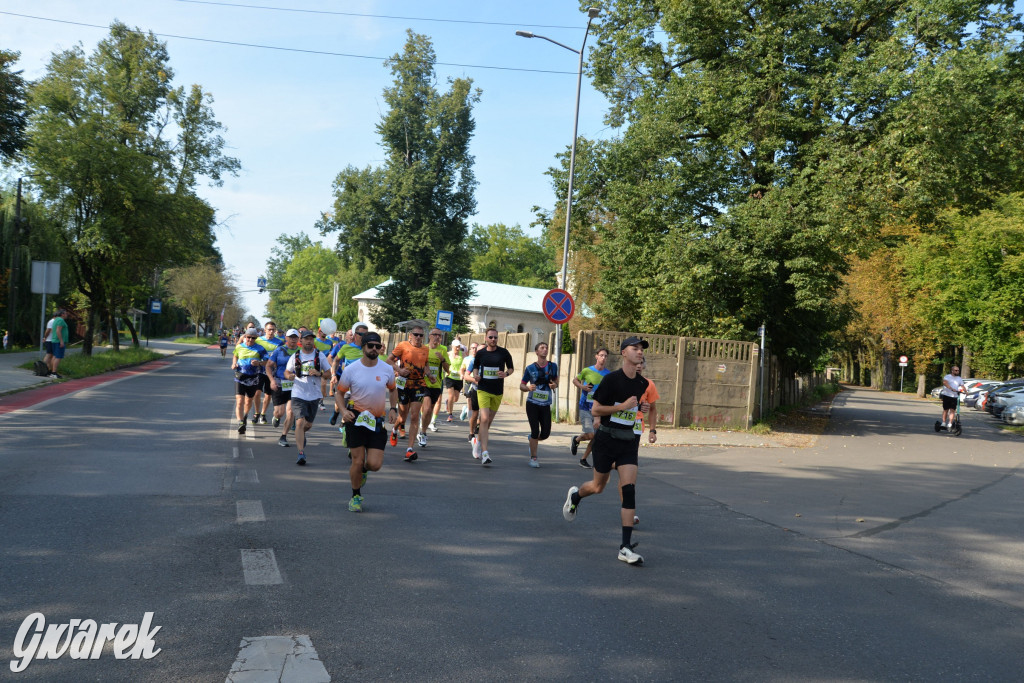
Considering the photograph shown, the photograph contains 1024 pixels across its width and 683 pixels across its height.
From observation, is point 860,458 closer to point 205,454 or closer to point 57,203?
point 205,454

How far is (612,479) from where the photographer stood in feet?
37.5

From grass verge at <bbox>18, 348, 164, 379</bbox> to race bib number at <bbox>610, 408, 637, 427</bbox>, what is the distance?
2098 cm

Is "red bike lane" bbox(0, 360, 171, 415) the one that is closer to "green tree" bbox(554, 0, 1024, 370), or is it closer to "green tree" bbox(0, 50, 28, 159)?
"green tree" bbox(0, 50, 28, 159)

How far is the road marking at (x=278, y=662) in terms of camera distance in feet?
13.2

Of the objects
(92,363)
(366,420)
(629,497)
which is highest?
(366,420)

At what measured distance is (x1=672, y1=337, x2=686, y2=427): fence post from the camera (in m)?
19.8

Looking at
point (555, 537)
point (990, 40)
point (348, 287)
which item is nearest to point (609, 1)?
point (990, 40)

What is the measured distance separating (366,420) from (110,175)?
26.1 m

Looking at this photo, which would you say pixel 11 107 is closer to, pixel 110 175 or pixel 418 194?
pixel 110 175

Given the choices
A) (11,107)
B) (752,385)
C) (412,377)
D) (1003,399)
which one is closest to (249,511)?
(412,377)

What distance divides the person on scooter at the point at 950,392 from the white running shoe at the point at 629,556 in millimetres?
Result: 18600

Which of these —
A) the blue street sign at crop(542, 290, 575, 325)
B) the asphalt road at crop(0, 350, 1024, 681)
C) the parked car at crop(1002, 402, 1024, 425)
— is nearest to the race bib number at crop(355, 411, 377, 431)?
the asphalt road at crop(0, 350, 1024, 681)

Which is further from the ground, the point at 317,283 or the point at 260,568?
the point at 317,283

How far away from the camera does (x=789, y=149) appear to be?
878 inches
